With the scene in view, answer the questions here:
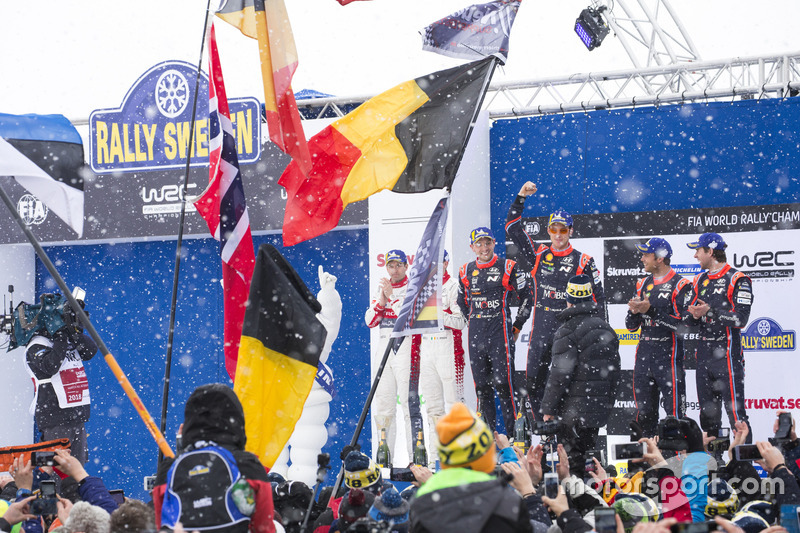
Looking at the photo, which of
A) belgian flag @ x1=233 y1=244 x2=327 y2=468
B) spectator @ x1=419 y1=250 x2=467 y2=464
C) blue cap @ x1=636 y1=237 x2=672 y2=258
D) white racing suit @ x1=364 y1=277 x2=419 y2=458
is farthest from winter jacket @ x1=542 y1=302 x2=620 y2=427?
belgian flag @ x1=233 y1=244 x2=327 y2=468

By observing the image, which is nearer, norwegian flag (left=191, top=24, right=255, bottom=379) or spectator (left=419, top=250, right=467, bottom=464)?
norwegian flag (left=191, top=24, right=255, bottom=379)

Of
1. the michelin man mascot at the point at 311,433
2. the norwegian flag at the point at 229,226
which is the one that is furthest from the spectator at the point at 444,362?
the norwegian flag at the point at 229,226

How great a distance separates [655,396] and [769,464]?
17.1 ft

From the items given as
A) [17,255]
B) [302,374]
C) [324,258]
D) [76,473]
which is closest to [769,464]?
[302,374]

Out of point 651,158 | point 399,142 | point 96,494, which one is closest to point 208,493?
point 96,494

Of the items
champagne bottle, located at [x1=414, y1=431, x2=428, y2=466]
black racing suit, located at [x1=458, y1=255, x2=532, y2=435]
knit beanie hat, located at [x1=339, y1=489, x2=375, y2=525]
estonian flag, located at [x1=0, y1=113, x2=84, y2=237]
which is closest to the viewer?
knit beanie hat, located at [x1=339, y1=489, x2=375, y2=525]

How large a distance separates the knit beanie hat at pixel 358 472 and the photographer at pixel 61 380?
156 inches

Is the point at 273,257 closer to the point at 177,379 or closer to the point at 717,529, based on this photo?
the point at 717,529

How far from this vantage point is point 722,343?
26.6 feet

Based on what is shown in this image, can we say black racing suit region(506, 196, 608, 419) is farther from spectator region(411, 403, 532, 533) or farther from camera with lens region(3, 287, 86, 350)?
spectator region(411, 403, 532, 533)

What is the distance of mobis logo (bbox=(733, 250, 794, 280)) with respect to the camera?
901cm

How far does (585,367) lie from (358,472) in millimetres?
3085

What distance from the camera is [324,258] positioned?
11711 millimetres

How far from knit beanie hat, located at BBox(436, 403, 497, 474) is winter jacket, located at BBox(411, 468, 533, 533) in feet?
0.22
